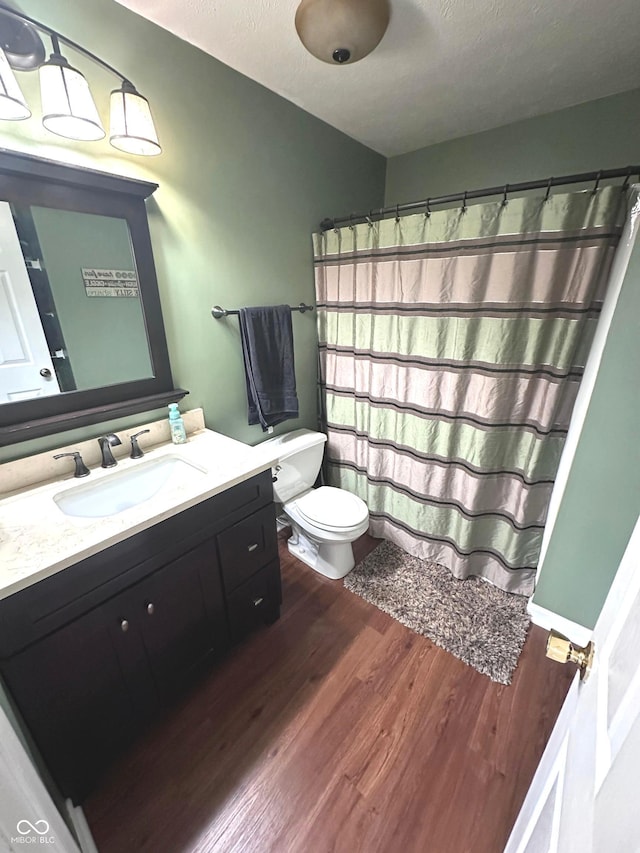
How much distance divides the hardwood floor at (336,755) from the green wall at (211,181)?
1116 millimetres

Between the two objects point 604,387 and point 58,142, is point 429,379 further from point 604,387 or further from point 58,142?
point 58,142

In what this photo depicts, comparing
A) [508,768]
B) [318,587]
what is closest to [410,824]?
[508,768]

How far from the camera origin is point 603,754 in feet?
1.37

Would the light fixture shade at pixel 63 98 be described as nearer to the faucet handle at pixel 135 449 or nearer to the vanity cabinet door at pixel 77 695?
the faucet handle at pixel 135 449

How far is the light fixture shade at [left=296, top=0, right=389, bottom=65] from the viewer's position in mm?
1077

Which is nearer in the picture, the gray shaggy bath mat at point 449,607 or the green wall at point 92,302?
the green wall at point 92,302

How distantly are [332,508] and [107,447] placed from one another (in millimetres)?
1065

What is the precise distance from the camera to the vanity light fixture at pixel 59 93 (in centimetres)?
94

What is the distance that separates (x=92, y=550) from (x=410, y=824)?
122 cm

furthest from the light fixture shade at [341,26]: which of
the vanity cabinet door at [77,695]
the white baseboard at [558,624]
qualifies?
the white baseboard at [558,624]

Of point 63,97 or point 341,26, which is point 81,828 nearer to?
point 63,97

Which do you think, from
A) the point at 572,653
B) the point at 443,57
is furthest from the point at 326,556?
the point at 443,57

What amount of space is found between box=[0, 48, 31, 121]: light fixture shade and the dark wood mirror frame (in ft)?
0.34

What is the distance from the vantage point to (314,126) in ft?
5.90
